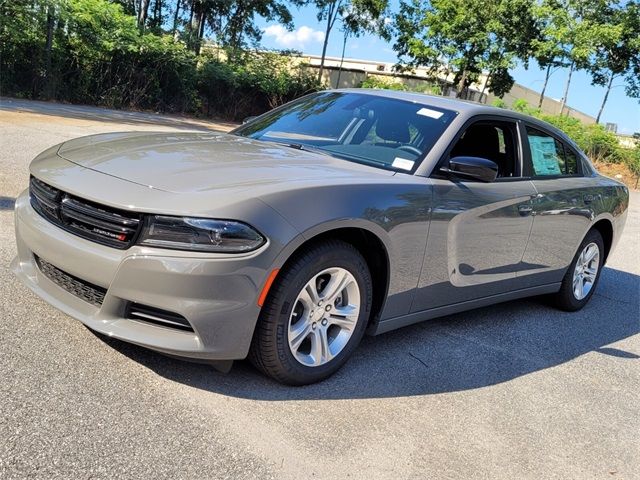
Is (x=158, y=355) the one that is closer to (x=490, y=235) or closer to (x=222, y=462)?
(x=222, y=462)

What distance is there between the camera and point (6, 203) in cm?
589

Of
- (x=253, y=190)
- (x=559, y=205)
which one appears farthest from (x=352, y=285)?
(x=559, y=205)

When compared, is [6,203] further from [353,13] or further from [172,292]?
[353,13]

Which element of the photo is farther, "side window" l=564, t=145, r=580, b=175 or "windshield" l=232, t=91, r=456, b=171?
"side window" l=564, t=145, r=580, b=175

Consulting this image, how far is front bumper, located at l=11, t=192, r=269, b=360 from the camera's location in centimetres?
271

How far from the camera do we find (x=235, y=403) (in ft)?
9.83

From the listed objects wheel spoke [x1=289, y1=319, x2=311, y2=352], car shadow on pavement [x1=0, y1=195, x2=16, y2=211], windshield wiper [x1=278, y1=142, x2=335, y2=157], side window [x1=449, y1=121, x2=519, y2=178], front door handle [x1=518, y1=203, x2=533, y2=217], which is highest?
side window [x1=449, y1=121, x2=519, y2=178]

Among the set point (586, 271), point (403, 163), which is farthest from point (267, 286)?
point (586, 271)

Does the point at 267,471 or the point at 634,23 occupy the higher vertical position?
the point at 634,23

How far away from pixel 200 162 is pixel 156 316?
876 millimetres

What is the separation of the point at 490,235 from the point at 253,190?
191 centimetres

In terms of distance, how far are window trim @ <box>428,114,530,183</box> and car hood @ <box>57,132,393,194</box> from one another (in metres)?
0.37

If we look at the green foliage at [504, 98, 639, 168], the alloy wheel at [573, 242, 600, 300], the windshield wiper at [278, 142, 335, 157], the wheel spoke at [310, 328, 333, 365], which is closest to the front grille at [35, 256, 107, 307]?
the wheel spoke at [310, 328, 333, 365]

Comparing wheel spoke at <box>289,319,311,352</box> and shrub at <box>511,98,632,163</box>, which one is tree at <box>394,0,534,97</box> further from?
wheel spoke at <box>289,319,311,352</box>
